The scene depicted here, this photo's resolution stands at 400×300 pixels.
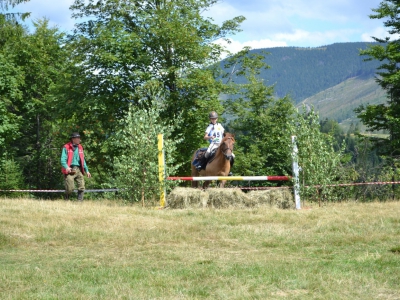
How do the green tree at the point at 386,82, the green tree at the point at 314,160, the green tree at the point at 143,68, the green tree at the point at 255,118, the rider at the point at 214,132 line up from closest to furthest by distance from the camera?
the green tree at the point at 314,160 → the rider at the point at 214,132 → the green tree at the point at 143,68 → the green tree at the point at 386,82 → the green tree at the point at 255,118

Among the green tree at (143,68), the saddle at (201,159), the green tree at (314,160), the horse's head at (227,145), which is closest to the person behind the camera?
the green tree at (314,160)

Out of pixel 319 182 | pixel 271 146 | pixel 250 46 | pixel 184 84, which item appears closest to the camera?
pixel 319 182

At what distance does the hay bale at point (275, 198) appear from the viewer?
14.7 metres

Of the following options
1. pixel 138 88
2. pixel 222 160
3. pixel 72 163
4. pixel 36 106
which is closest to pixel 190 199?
pixel 222 160

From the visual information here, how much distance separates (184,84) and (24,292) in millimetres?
24317

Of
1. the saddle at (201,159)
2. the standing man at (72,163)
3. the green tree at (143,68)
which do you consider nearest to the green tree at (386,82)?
the green tree at (143,68)

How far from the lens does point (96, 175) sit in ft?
140

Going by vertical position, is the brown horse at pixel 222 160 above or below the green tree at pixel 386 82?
below

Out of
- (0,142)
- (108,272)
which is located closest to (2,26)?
(0,142)

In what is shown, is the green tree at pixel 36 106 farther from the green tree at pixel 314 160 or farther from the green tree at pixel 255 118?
the green tree at pixel 314 160

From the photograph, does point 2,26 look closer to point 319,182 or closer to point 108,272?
point 319,182

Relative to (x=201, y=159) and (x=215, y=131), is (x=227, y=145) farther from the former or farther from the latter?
(x=201, y=159)

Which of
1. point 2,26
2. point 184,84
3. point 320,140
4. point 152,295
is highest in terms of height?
point 2,26

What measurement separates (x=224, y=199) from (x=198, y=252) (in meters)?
5.24
